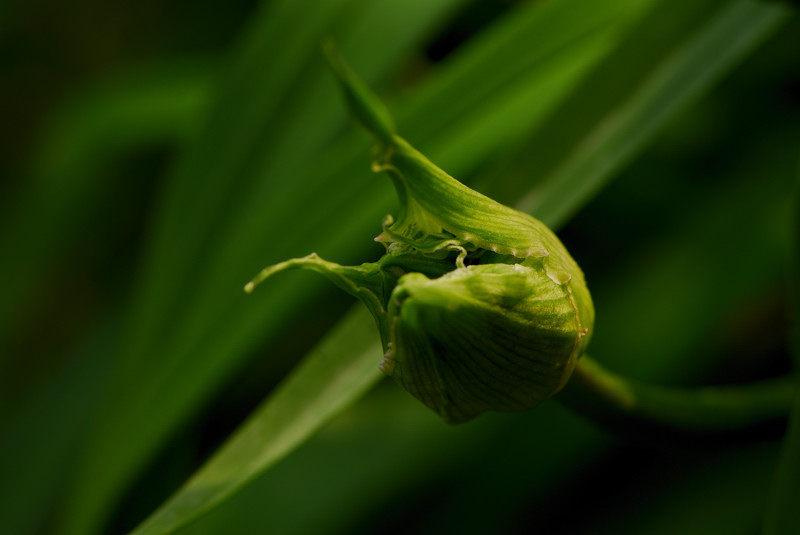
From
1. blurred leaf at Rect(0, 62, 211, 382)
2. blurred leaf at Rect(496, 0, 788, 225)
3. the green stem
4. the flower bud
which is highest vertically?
blurred leaf at Rect(0, 62, 211, 382)

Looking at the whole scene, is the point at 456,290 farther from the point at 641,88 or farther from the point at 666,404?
the point at 641,88

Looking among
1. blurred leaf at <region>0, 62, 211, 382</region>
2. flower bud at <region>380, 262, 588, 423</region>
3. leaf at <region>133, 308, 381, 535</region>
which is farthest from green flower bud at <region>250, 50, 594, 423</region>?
blurred leaf at <region>0, 62, 211, 382</region>

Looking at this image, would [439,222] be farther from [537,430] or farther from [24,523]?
[24,523]

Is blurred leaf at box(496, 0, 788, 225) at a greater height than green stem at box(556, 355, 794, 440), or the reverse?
blurred leaf at box(496, 0, 788, 225)

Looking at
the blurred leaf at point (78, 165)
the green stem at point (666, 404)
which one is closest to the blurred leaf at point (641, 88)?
the green stem at point (666, 404)

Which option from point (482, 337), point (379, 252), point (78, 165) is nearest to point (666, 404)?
point (482, 337)

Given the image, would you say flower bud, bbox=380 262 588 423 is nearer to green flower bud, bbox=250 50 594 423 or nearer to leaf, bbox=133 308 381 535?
green flower bud, bbox=250 50 594 423

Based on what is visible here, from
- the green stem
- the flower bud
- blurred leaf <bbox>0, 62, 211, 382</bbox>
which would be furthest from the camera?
blurred leaf <bbox>0, 62, 211, 382</bbox>
